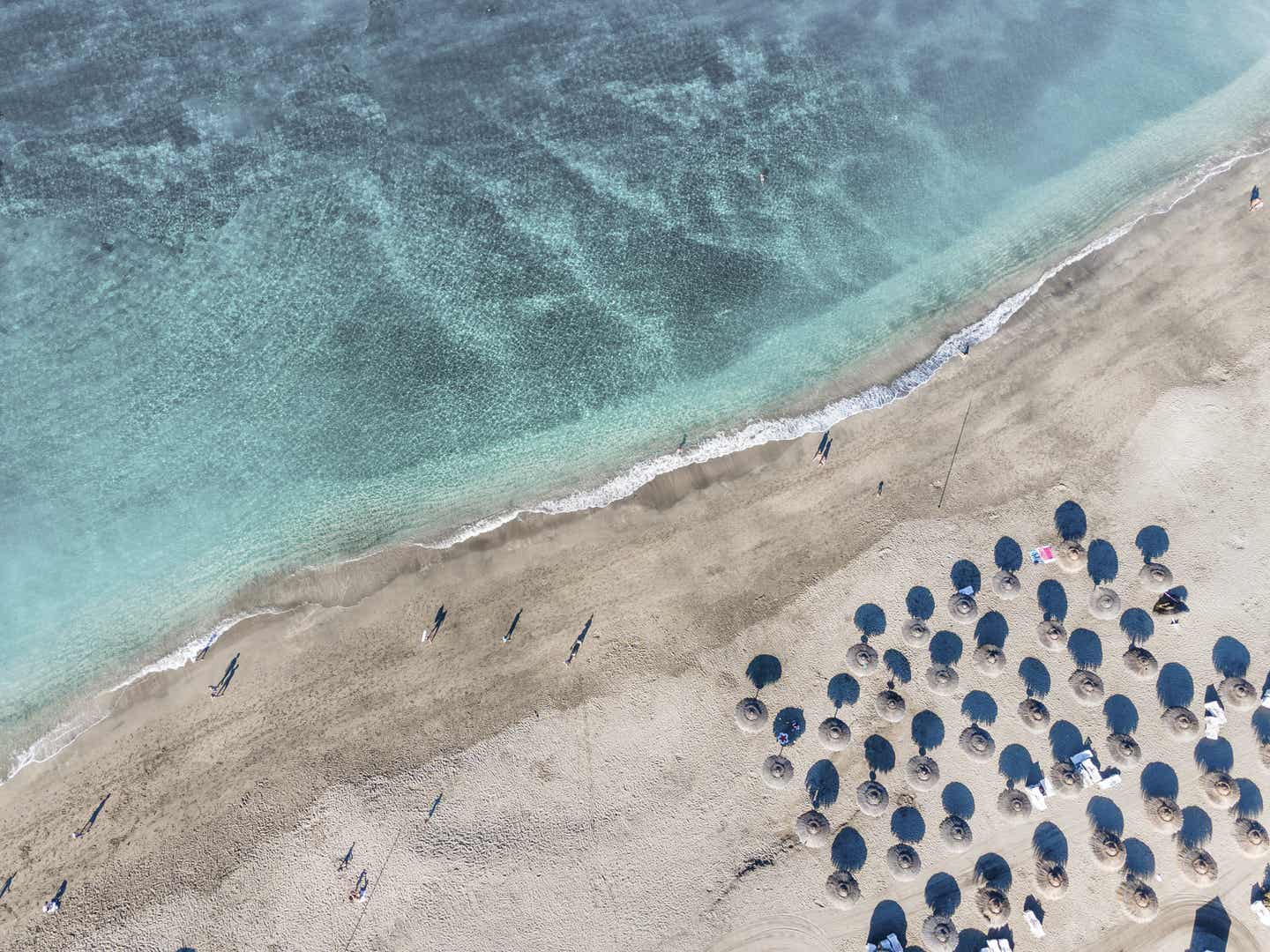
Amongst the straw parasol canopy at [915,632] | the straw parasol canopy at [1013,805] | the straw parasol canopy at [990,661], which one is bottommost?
the straw parasol canopy at [1013,805]

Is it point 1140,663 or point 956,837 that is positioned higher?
point 1140,663

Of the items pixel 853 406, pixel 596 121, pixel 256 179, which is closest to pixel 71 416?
pixel 256 179

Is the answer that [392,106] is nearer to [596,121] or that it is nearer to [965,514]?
[596,121]

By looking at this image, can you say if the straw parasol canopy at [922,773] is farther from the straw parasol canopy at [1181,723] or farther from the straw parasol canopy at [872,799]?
A: the straw parasol canopy at [1181,723]

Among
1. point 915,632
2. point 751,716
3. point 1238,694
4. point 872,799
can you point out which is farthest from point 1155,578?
point 751,716

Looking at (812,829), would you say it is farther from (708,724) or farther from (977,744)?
(977,744)

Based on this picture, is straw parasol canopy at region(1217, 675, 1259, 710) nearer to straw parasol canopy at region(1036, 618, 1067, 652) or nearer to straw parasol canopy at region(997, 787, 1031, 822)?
straw parasol canopy at region(1036, 618, 1067, 652)

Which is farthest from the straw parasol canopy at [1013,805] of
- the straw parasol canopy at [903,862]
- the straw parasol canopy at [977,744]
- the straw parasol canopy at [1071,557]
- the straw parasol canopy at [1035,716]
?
the straw parasol canopy at [1071,557]
